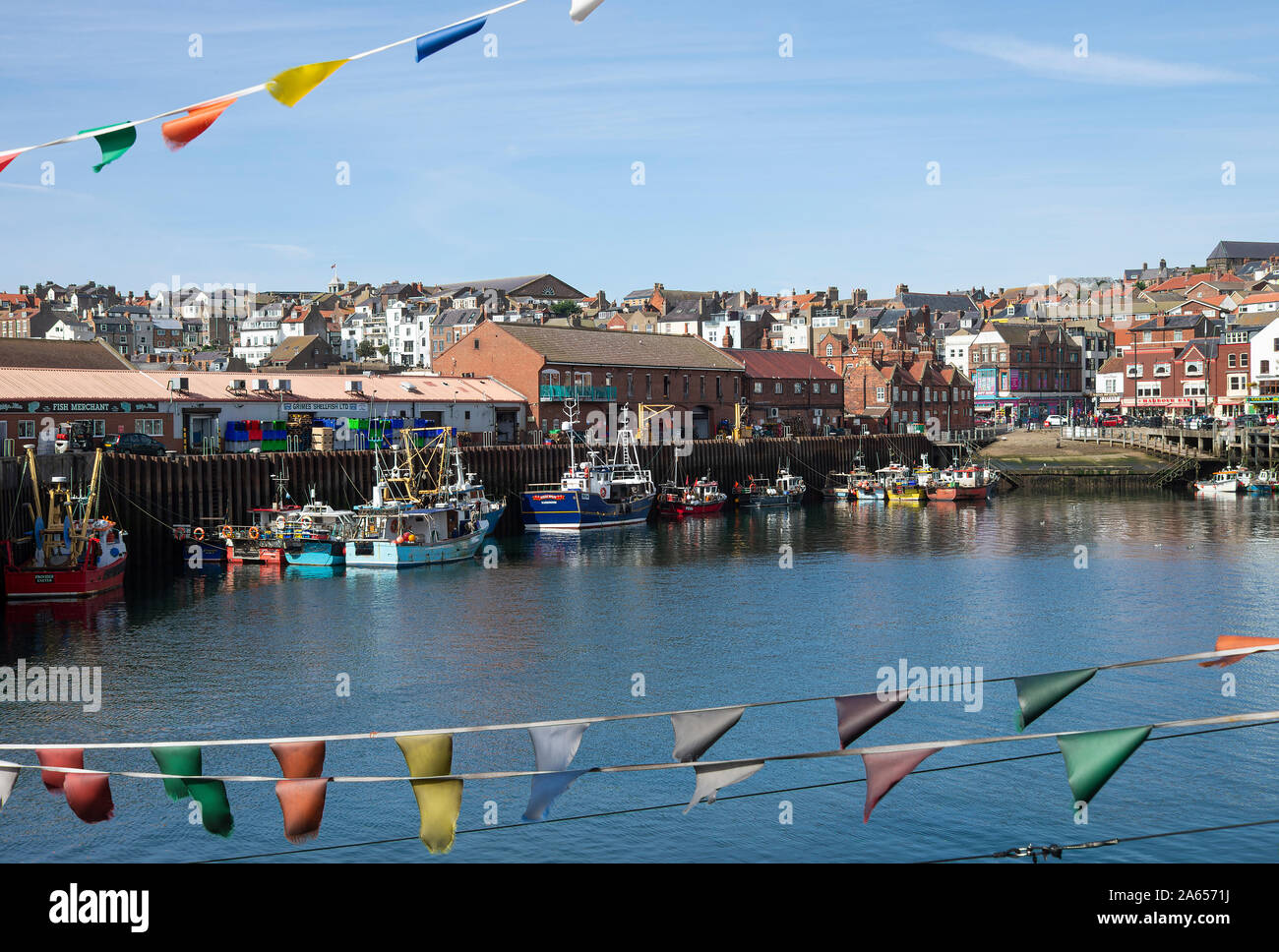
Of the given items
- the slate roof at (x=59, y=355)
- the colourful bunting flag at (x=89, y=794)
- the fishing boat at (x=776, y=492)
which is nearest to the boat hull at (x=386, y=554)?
the slate roof at (x=59, y=355)

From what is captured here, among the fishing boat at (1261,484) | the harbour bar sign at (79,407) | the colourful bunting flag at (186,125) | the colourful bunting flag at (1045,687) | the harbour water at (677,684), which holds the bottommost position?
the harbour water at (677,684)

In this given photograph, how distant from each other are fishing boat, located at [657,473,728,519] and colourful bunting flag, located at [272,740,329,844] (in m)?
67.7

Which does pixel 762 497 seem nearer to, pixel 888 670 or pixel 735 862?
pixel 888 670

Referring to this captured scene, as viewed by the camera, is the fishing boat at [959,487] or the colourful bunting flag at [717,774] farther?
the fishing boat at [959,487]

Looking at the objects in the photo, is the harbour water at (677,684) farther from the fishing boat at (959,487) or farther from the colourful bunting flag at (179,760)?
the fishing boat at (959,487)

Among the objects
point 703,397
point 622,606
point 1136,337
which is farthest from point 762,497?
point 1136,337

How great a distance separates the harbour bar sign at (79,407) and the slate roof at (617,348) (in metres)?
28.8

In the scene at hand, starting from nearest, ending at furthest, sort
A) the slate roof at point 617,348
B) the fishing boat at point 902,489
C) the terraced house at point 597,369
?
the terraced house at point 597,369, the slate roof at point 617,348, the fishing boat at point 902,489

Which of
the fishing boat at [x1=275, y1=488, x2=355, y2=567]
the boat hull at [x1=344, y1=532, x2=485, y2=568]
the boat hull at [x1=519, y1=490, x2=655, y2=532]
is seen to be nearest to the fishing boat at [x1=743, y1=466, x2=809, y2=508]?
the boat hull at [x1=519, y1=490, x2=655, y2=532]

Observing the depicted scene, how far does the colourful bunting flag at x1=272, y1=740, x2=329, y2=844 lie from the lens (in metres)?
10.3

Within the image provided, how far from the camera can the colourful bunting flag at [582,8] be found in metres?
8.77

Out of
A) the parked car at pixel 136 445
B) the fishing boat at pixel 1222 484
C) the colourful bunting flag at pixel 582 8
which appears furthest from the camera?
the fishing boat at pixel 1222 484

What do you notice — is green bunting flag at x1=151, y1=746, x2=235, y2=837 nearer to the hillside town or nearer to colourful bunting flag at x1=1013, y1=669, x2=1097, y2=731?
colourful bunting flag at x1=1013, y1=669, x2=1097, y2=731

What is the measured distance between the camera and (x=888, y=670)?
1260 inches
